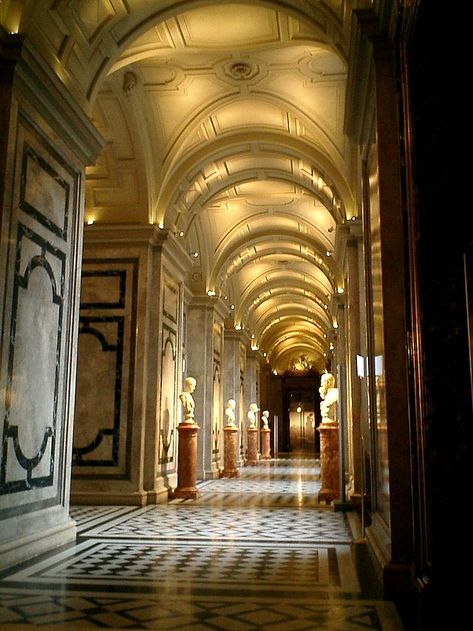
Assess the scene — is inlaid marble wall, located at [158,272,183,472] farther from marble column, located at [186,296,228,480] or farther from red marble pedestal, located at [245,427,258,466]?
red marble pedestal, located at [245,427,258,466]

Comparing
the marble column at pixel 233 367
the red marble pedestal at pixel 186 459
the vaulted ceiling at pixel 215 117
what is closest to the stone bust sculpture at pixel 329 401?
the red marble pedestal at pixel 186 459

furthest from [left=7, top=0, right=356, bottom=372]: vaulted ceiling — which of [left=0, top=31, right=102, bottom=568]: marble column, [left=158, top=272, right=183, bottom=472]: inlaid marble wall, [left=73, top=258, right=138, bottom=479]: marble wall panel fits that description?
[left=158, top=272, right=183, bottom=472]: inlaid marble wall

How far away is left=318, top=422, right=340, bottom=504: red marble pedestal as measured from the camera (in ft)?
36.9

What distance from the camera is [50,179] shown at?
7242mm

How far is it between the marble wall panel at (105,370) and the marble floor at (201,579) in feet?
5.83

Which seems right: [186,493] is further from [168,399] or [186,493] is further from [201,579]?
[201,579]

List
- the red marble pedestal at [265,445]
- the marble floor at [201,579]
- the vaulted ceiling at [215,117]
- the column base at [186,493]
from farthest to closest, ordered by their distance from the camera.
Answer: the red marble pedestal at [265,445]
the column base at [186,493]
the vaulted ceiling at [215,117]
the marble floor at [201,579]

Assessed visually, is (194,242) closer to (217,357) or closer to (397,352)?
(217,357)

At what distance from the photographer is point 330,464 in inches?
446

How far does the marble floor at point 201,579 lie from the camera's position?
4180 millimetres

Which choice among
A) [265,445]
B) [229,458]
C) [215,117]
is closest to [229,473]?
[229,458]

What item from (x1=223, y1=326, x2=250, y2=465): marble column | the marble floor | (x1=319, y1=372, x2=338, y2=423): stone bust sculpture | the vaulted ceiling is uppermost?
the vaulted ceiling

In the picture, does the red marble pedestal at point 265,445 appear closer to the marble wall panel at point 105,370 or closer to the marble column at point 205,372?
the marble column at point 205,372

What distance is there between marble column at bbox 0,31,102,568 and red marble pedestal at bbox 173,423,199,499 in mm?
4587
